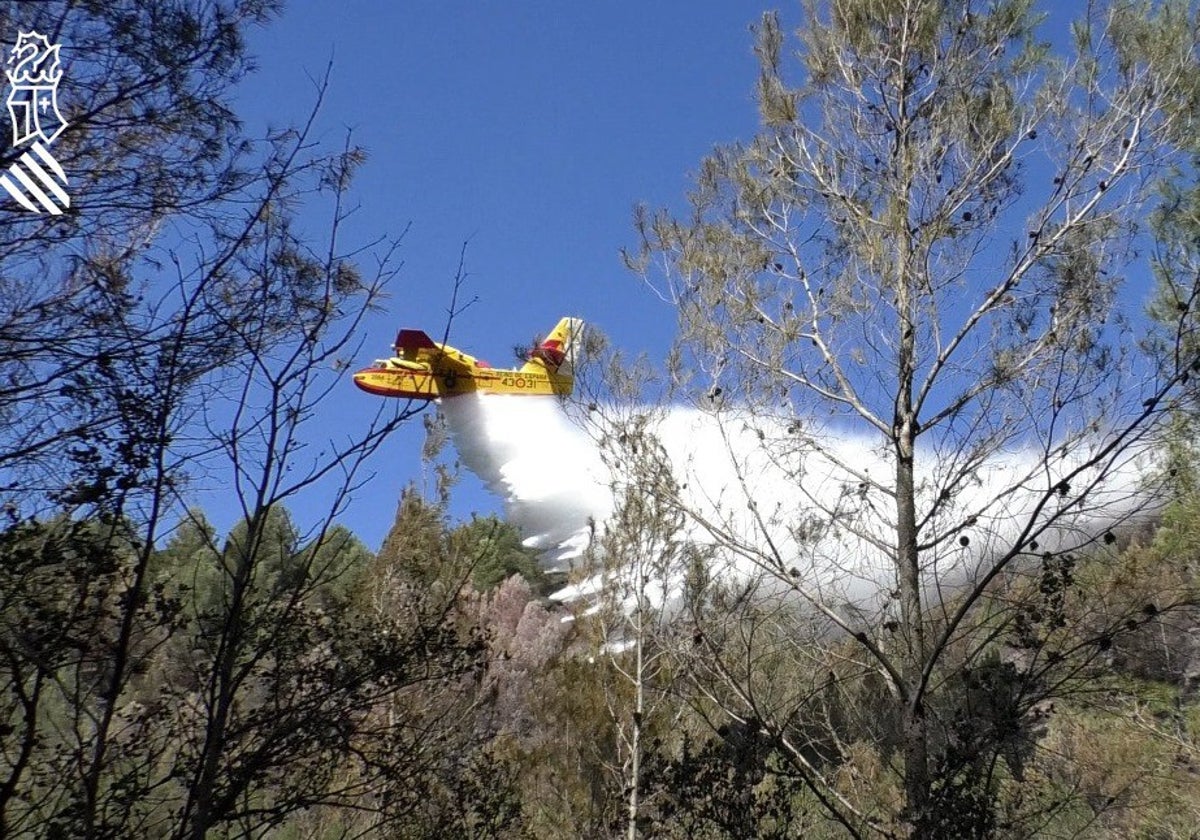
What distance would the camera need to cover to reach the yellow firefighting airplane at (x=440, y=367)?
3111mm

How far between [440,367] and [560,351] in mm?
3554

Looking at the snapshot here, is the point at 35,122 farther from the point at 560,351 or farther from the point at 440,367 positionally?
the point at 560,351

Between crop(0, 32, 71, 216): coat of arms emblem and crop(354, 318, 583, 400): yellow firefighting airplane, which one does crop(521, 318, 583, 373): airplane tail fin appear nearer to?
crop(354, 318, 583, 400): yellow firefighting airplane

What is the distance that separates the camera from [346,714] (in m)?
3.41

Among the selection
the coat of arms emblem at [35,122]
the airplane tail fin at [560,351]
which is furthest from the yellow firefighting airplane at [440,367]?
the coat of arms emblem at [35,122]

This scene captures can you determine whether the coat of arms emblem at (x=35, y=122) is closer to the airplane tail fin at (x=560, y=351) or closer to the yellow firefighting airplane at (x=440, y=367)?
the yellow firefighting airplane at (x=440, y=367)

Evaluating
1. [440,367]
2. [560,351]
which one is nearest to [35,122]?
[440,367]

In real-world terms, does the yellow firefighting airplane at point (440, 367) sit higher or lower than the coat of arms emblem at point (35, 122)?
lower

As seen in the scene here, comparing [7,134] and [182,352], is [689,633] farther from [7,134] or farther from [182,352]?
[7,134]

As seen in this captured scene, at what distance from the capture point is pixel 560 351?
6.76 m

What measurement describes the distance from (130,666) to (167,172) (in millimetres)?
2268

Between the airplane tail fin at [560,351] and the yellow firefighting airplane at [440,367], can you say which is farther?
the airplane tail fin at [560,351]

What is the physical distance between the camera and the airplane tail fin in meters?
6.39

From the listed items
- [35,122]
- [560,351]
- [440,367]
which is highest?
[35,122]
